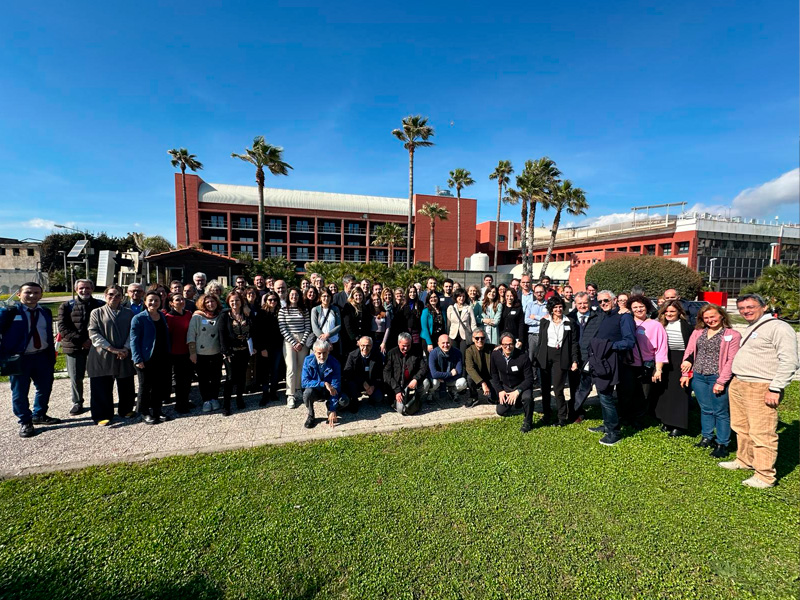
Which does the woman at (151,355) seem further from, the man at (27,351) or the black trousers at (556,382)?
the black trousers at (556,382)

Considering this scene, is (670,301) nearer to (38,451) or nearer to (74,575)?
(74,575)

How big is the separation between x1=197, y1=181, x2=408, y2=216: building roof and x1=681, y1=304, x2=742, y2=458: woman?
172 feet

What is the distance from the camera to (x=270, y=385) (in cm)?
628

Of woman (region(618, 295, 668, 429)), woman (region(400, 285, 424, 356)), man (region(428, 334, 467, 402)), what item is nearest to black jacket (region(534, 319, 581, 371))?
woman (region(618, 295, 668, 429))

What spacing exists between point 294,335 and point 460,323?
293 centimetres

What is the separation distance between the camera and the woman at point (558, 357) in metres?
5.12

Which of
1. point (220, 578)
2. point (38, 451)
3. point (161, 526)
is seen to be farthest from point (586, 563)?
point (38, 451)

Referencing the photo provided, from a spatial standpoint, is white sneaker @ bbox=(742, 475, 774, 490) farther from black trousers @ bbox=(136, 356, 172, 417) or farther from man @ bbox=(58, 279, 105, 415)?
man @ bbox=(58, 279, 105, 415)

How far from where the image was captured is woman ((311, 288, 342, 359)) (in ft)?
19.2

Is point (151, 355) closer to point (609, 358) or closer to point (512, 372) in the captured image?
point (512, 372)

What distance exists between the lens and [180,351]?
5512 millimetres

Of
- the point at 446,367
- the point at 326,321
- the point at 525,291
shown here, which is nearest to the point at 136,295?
the point at 326,321

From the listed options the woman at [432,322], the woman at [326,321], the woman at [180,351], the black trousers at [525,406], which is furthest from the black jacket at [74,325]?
the black trousers at [525,406]

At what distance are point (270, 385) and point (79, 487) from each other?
288cm
